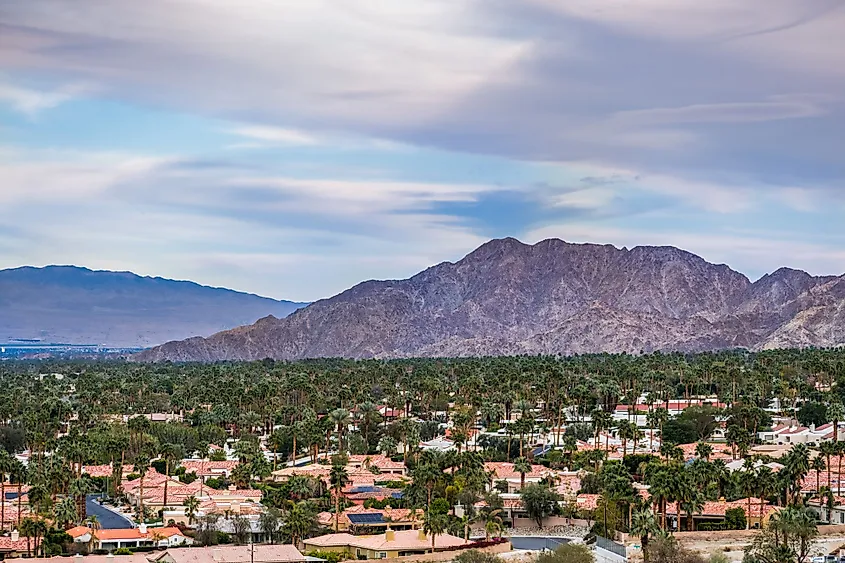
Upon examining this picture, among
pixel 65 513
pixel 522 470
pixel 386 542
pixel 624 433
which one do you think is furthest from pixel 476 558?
pixel 624 433

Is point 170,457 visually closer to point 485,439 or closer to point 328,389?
point 485,439

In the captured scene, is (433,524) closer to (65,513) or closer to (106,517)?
(65,513)

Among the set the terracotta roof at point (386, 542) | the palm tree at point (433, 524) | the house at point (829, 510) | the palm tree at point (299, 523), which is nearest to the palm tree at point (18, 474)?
the palm tree at point (299, 523)

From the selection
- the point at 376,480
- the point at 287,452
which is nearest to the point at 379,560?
the point at 376,480

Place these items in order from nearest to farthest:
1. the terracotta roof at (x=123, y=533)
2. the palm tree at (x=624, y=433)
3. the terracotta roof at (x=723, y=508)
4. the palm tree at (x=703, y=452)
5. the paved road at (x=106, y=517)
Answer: the terracotta roof at (x=123, y=533), the terracotta roof at (x=723, y=508), the paved road at (x=106, y=517), the palm tree at (x=703, y=452), the palm tree at (x=624, y=433)

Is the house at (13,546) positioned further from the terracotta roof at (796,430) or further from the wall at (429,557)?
the terracotta roof at (796,430)

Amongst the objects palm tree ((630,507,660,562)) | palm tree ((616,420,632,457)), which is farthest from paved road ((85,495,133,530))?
palm tree ((616,420,632,457))
